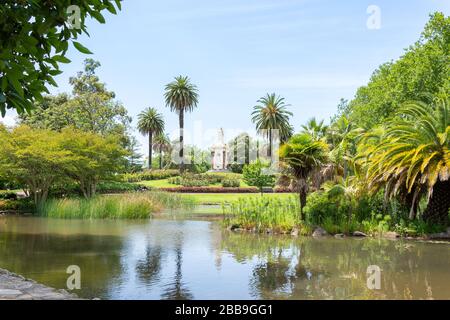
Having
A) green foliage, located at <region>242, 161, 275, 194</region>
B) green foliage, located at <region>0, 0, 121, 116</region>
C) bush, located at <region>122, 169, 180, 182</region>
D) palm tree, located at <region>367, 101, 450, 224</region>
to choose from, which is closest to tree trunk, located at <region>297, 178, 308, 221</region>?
palm tree, located at <region>367, 101, 450, 224</region>

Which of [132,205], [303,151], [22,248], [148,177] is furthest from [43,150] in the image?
[148,177]

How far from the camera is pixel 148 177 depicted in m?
58.6

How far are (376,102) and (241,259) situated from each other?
22.6 meters

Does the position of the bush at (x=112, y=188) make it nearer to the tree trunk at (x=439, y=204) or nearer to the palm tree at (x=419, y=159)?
the palm tree at (x=419, y=159)

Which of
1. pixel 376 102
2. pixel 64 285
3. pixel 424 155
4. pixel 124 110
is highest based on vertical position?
pixel 124 110

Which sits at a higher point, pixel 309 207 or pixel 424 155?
pixel 424 155

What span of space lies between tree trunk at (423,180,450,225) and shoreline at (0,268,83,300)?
12969 millimetres

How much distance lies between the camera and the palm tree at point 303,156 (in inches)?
695

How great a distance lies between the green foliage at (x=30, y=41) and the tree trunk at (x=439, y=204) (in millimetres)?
14965

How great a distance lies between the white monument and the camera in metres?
68.2

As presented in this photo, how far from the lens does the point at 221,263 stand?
11750mm

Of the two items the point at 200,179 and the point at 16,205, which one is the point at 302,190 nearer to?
the point at 16,205
